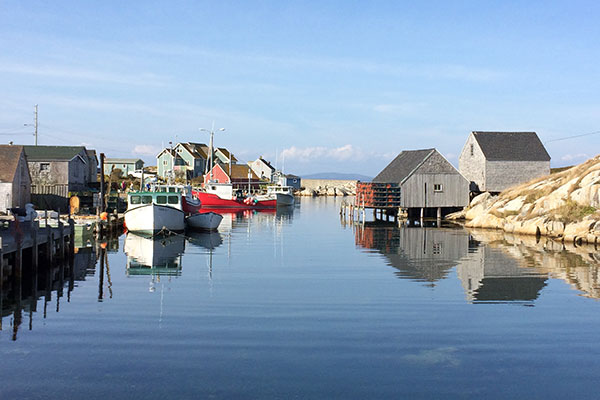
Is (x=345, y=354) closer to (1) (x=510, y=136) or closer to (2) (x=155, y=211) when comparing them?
(2) (x=155, y=211)

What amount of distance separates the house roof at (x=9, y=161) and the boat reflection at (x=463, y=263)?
26.8m

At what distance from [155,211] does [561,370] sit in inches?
1365

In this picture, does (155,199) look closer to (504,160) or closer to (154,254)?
(154,254)

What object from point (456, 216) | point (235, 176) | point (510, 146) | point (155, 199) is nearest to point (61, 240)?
point (155, 199)

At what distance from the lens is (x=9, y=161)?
156 feet

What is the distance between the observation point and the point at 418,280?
27.3 m

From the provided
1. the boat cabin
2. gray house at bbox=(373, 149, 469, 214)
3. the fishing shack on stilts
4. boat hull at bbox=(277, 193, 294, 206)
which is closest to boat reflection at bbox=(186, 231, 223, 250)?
the boat cabin

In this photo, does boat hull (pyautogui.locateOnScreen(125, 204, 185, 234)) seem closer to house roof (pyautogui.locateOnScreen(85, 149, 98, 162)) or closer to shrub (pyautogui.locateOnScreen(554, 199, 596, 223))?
shrub (pyautogui.locateOnScreen(554, 199, 596, 223))

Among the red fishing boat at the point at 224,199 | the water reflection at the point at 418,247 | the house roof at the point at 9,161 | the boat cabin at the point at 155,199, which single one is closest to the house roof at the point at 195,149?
the red fishing boat at the point at 224,199

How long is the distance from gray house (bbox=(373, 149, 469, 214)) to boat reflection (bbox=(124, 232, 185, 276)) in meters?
29.4

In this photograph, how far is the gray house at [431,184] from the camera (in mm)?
67375

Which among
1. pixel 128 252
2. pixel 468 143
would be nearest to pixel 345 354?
pixel 128 252

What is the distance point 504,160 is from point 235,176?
57.1 metres

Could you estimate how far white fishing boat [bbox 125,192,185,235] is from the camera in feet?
145
